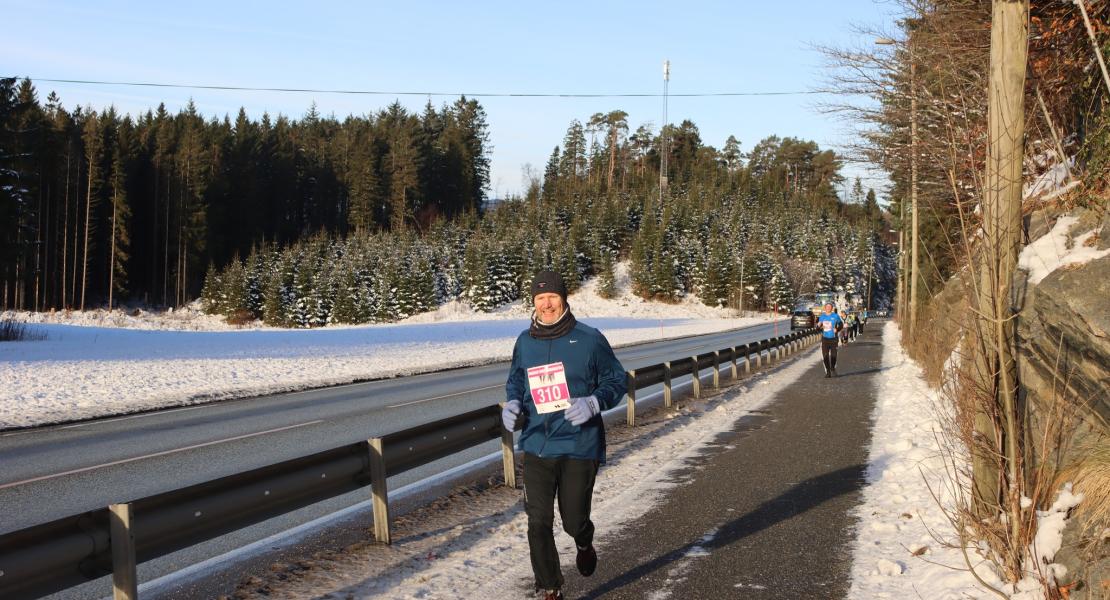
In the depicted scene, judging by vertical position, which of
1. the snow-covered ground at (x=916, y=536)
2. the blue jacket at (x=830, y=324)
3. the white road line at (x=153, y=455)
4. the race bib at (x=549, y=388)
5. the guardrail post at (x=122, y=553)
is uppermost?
the race bib at (x=549, y=388)

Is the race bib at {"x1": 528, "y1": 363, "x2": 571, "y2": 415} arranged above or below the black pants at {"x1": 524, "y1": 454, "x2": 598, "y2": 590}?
above

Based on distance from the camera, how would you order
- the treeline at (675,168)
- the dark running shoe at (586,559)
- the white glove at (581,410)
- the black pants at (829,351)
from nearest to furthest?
1. the white glove at (581,410)
2. the dark running shoe at (586,559)
3. the black pants at (829,351)
4. the treeline at (675,168)

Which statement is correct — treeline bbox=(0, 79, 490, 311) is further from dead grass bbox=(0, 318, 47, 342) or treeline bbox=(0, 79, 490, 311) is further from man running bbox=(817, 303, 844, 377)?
man running bbox=(817, 303, 844, 377)

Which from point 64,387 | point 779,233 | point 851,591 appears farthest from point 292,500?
point 779,233

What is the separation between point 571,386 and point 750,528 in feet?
9.74

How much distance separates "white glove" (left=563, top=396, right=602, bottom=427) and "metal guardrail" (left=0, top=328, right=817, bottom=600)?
2182 millimetres

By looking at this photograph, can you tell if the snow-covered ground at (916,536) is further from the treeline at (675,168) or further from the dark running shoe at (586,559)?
the treeline at (675,168)

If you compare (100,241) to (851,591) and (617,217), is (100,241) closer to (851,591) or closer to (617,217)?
(617,217)

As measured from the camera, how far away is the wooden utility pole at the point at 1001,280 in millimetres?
5613

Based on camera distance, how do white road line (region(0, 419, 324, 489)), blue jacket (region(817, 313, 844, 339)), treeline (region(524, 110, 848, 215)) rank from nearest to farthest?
white road line (region(0, 419, 324, 489)) < blue jacket (region(817, 313, 844, 339)) < treeline (region(524, 110, 848, 215))

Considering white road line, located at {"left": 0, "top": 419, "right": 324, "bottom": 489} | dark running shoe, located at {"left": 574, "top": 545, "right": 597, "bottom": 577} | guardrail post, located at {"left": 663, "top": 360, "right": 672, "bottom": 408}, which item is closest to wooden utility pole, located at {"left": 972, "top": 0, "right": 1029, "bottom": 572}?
dark running shoe, located at {"left": 574, "top": 545, "right": 597, "bottom": 577}

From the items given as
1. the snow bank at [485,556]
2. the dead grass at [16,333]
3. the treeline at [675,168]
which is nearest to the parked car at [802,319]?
the dead grass at [16,333]

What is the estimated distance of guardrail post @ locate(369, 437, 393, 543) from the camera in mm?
6789

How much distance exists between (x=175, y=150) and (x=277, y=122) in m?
28.6
